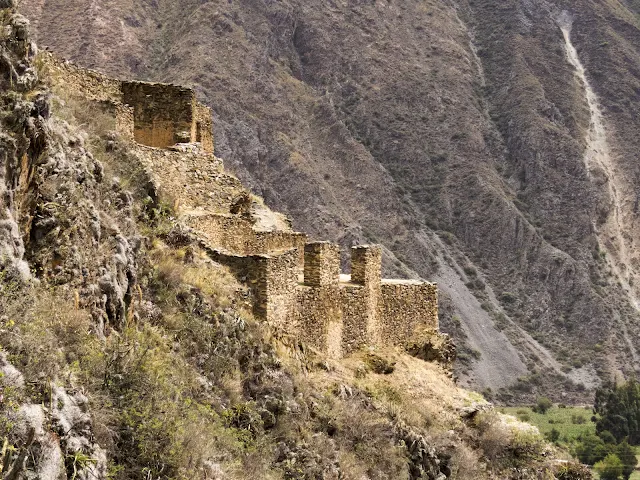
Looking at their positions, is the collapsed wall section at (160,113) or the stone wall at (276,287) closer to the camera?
the stone wall at (276,287)

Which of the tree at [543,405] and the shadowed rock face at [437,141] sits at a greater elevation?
the shadowed rock face at [437,141]

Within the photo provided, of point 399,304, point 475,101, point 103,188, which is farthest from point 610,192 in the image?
point 103,188

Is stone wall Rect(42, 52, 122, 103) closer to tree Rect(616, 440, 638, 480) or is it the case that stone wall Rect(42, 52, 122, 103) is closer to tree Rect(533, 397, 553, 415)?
tree Rect(616, 440, 638, 480)

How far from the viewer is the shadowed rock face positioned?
268 feet

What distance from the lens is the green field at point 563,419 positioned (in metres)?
69.2

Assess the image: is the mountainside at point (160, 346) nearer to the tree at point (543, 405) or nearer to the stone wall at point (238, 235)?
the stone wall at point (238, 235)

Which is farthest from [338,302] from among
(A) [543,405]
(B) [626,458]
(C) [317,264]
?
(A) [543,405]

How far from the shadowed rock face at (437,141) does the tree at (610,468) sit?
10.6m

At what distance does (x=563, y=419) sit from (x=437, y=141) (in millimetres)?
34078

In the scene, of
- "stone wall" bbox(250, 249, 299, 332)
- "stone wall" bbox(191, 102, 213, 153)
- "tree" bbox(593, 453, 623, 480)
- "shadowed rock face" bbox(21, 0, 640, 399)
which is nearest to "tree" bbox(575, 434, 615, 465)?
"tree" bbox(593, 453, 623, 480)

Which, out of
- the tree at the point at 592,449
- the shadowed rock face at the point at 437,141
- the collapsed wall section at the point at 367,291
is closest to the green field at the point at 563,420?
the tree at the point at 592,449

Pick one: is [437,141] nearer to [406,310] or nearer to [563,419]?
[563,419]

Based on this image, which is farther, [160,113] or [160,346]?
[160,113]

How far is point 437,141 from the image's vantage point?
323 feet
